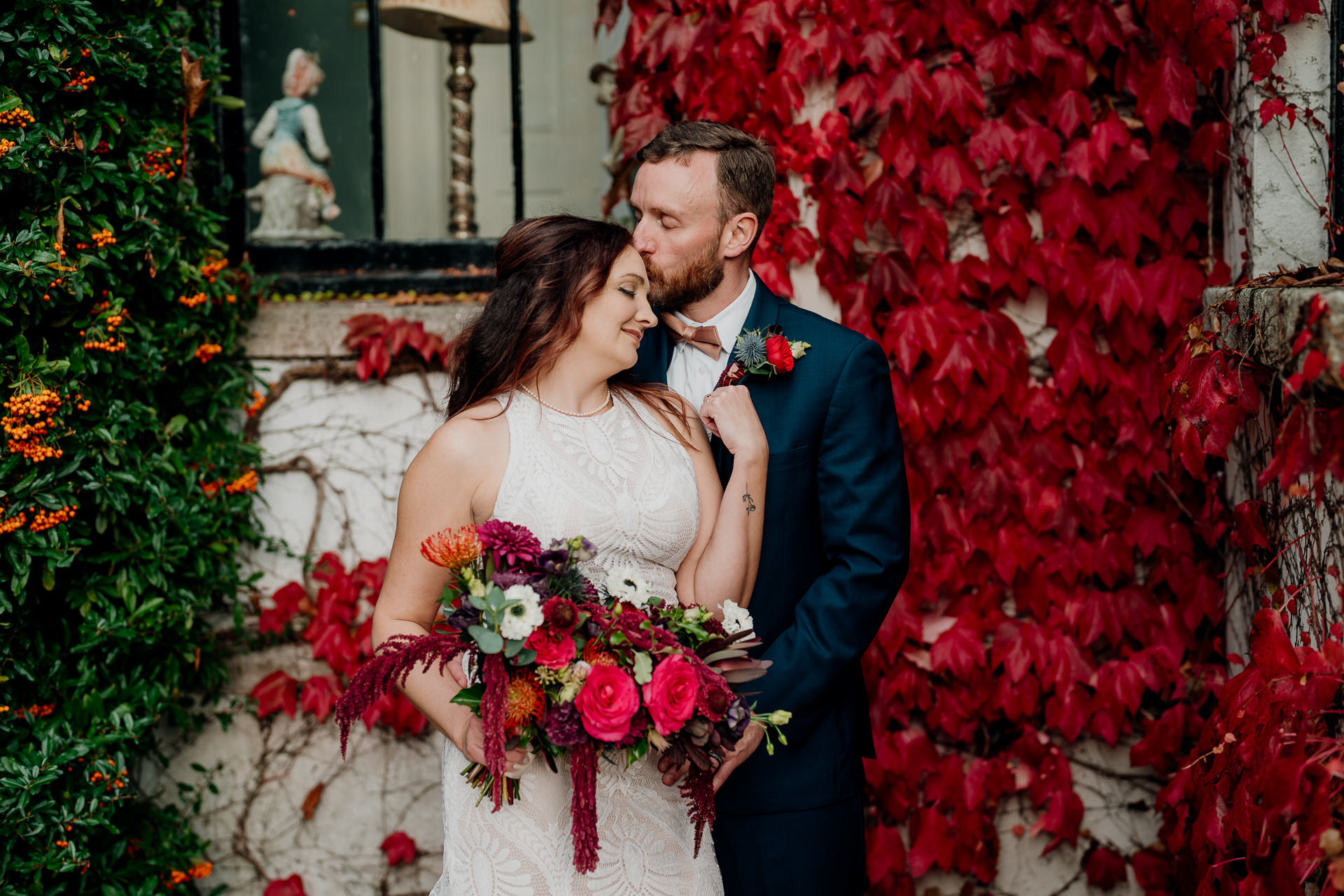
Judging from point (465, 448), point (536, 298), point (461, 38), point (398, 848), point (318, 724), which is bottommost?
point (398, 848)

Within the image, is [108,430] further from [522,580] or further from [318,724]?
[522,580]

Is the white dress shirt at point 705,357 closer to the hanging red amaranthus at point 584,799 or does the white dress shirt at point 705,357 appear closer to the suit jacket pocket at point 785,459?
the suit jacket pocket at point 785,459

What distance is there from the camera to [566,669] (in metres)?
1.52

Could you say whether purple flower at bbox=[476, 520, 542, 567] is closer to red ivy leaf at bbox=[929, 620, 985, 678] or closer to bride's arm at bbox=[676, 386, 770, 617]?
bride's arm at bbox=[676, 386, 770, 617]

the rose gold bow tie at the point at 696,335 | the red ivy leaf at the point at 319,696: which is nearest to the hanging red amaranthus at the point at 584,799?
the rose gold bow tie at the point at 696,335

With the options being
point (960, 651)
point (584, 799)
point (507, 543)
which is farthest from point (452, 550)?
point (960, 651)

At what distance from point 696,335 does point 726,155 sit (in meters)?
0.43

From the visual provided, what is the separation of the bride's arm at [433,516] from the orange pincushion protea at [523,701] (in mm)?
303

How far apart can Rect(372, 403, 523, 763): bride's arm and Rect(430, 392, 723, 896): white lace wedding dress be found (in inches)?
1.9

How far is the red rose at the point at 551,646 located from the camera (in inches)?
59.0

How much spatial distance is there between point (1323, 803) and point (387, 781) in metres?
2.62

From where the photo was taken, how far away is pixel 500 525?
1557mm

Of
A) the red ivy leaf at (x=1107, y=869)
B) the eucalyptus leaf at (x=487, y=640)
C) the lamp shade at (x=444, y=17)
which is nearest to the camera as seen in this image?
the eucalyptus leaf at (x=487, y=640)

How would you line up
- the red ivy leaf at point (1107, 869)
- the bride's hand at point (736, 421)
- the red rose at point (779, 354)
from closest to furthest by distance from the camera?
the bride's hand at point (736, 421) → the red rose at point (779, 354) → the red ivy leaf at point (1107, 869)
